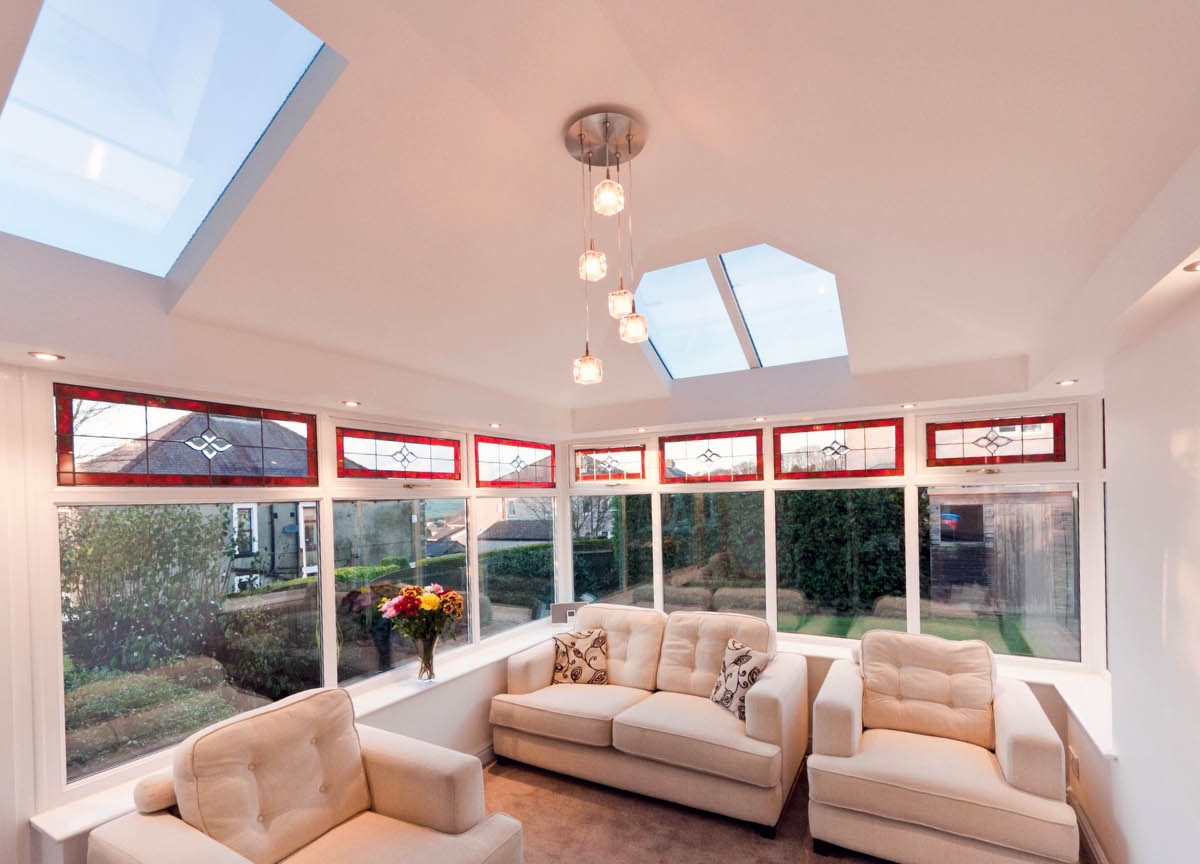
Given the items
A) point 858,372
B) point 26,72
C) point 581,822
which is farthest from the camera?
point 858,372

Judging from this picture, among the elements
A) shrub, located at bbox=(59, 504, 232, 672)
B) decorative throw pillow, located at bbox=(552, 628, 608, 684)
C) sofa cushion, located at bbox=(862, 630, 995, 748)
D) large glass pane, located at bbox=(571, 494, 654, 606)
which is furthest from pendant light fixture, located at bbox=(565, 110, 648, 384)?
large glass pane, located at bbox=(571, 494, 654, 606)

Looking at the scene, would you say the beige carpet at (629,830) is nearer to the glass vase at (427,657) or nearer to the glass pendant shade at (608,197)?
the glass vase at (427,657)

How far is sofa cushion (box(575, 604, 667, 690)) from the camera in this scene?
4047mm

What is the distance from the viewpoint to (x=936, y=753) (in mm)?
2922

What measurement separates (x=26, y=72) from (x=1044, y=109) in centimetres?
264

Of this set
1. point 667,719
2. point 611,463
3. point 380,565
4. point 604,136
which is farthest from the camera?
point 611,463

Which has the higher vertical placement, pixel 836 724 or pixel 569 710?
pixel 836 724

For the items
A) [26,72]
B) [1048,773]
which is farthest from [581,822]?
[26,72]

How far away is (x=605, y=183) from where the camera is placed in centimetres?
167

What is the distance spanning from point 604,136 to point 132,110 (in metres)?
1.46

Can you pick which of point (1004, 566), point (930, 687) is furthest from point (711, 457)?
point (930, 687)

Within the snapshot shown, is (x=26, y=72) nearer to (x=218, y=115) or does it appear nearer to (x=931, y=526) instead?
(x=218, y=115)

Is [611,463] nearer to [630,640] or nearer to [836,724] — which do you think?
[630,640]

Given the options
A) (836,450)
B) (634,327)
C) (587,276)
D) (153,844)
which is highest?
(587,276)
